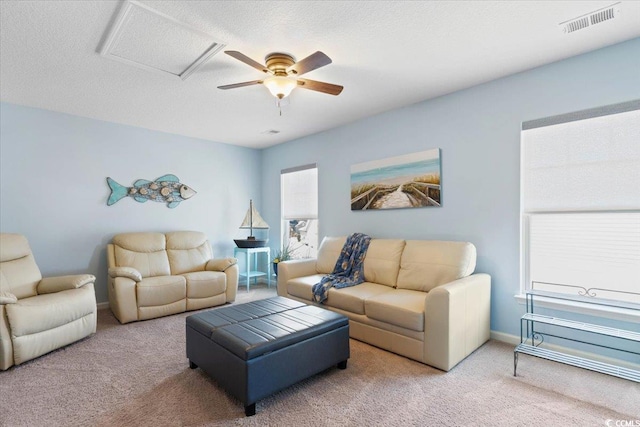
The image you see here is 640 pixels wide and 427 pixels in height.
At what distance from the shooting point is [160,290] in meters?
3.67

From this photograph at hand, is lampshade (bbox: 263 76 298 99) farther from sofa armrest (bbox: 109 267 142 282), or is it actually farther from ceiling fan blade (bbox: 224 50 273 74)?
sofa armrest (bbox: 109 267 142 282)

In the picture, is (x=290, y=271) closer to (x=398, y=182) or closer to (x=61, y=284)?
(x=398, y=182)

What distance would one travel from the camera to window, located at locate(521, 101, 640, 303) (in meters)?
2.35

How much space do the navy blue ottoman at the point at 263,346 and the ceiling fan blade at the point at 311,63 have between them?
185 centimetres

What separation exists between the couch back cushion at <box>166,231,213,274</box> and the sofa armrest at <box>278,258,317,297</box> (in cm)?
139

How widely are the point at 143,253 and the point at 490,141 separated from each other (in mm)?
4352

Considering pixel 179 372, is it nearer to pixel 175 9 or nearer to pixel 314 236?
pixel 175 9

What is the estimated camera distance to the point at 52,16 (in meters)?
2.01

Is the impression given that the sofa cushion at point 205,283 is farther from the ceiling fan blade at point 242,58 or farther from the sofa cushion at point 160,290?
the ceiling fan blade at point 242,58

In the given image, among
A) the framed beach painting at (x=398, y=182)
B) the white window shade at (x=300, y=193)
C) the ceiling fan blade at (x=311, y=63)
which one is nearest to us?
the ceiling fan blade at (x=311, y=63)

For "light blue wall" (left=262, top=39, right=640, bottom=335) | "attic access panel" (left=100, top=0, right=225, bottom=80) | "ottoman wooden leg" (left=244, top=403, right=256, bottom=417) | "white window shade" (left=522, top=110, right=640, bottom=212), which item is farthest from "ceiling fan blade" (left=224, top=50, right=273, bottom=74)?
"white window shade" (left=522, top=110, right=640, bottom=212)

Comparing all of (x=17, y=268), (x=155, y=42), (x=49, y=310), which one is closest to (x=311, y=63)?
(x=155, y=42)

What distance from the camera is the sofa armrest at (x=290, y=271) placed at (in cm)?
383

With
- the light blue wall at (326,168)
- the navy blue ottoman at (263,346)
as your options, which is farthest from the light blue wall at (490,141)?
the navy blue ottoman at (263,346)
